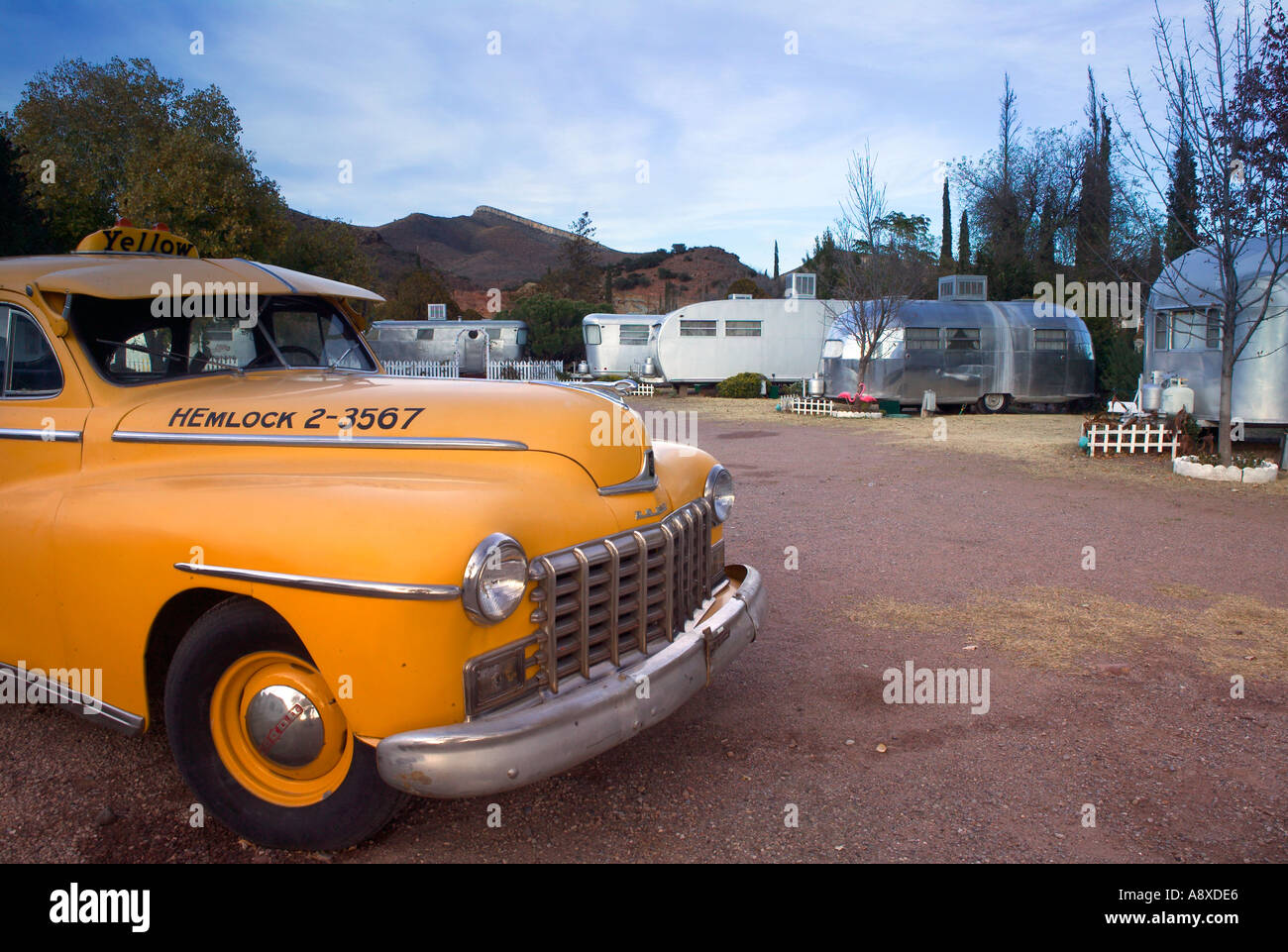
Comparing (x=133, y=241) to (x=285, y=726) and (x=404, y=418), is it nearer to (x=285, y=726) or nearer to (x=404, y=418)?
(x=404, y=418)

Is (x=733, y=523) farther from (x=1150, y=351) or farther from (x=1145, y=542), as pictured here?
(x=1150, y=351)

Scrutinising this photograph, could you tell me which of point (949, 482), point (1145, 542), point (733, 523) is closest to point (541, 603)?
point (733, 523)

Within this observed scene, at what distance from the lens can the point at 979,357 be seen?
842 inches

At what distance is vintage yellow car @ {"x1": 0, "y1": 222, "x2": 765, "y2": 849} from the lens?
95.4 inches

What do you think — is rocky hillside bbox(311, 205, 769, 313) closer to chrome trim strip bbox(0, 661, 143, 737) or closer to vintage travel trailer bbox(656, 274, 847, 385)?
vintage travel trailer bbox(656, 274, 847, 385)

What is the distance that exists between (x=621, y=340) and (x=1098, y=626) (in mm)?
25972

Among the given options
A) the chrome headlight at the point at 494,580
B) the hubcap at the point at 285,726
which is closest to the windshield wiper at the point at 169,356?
the hubcap at the point at 285,726

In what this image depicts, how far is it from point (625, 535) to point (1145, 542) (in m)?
6.34

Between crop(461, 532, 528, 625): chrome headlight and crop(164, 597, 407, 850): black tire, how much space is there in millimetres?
560

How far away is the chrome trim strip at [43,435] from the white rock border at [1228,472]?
1200 cm

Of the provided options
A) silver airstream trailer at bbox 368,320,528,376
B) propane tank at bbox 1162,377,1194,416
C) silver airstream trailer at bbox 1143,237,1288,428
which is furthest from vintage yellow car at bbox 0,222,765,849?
silver airstream trailer at bbox 368,320,528,376

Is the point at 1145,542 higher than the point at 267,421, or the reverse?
the point at 267,421

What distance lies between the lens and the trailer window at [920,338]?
2098 centimetres

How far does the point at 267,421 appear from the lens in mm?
3100
